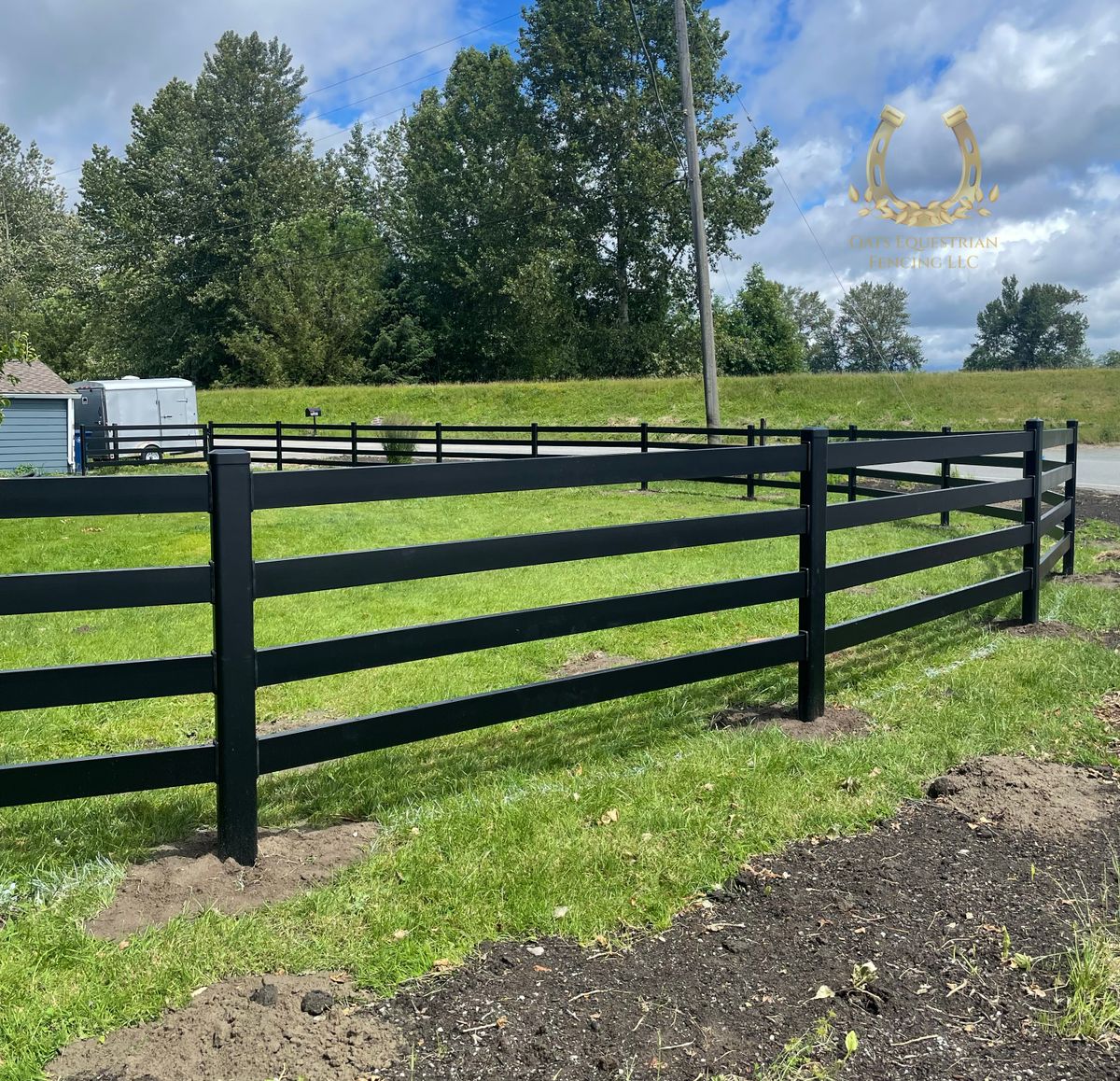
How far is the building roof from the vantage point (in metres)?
24.3

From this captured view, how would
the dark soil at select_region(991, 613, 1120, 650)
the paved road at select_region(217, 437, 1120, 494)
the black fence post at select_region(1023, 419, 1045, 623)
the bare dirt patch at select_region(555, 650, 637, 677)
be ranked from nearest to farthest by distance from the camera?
1. the bare dirt patch at select_region(555, 650, 637, 677)
2. the dark soil at select_region(991, 613, 1120, 650)
3. the black fence post at select_region(1023, 419, 1045, 623)
4. the paved road at select_region(217, 437, 1120, 494)

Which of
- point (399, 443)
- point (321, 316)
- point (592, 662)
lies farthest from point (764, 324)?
point (592, 662)

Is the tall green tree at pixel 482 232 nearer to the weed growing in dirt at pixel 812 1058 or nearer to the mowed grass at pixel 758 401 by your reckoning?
the mowed grass at pixel 758 401

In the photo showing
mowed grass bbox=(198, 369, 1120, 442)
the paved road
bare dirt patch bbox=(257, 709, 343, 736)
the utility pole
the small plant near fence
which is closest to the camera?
bare dirt patch bbox=(257, 709, 343, 736)

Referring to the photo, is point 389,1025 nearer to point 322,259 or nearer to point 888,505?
point 888,505

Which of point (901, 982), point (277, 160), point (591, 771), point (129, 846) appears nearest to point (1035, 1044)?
point (901, 982)

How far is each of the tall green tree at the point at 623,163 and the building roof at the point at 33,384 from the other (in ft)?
93.1

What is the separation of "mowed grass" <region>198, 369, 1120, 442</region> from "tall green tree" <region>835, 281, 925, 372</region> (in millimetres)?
77740

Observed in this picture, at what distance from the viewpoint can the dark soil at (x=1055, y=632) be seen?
6.35 m

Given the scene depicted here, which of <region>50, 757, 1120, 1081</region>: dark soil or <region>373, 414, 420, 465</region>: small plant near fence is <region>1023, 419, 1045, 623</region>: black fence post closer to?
<region>50, 757, 1120, 1081</region>: dark soil

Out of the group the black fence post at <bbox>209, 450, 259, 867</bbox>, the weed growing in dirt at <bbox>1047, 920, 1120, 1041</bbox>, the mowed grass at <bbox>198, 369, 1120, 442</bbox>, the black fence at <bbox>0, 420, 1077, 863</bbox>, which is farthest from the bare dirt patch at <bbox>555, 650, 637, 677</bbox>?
the mowed grass at <bbox>198, 369, 1120, 442</bbox>

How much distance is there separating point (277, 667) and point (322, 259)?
51778 millimetres

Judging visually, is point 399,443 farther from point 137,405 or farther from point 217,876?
point 217,876

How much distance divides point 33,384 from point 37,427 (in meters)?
1.29
